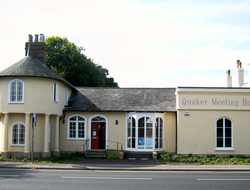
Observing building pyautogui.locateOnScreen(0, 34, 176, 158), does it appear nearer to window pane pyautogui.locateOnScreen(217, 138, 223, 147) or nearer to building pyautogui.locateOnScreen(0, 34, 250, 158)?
building pyautogui.locateOnScreen(0, 34, 250, 158)

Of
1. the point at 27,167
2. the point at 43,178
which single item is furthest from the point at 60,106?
the point at 43,178

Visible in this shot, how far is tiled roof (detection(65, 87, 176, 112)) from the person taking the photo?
2169cm

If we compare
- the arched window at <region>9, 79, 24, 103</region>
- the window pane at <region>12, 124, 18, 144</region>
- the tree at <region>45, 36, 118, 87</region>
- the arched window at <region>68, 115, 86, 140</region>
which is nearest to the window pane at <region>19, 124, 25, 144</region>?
the window pane at <region>12, 124, 18, 144</region>

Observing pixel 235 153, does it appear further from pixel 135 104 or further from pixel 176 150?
pixel 135 104

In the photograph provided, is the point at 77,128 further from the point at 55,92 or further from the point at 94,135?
the point at 55,92

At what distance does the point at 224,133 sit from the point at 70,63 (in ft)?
78.4

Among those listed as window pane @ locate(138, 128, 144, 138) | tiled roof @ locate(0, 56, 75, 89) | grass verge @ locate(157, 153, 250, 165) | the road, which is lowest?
grass verge @ locate(157, 153, 250, 165)

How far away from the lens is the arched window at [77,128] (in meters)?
22.0

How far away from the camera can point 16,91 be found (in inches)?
742

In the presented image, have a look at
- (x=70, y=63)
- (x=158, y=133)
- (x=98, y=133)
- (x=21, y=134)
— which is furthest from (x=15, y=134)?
(x=70, y=63)

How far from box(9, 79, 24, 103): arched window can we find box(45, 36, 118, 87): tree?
17945mm

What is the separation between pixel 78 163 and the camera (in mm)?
17312

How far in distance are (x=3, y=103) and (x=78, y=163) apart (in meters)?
6.75

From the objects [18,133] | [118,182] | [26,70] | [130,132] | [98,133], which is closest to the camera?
[118,182]
